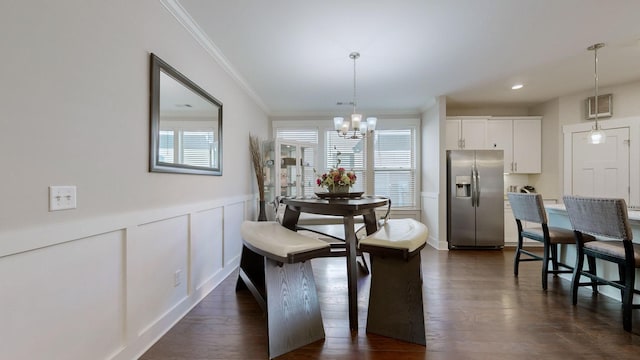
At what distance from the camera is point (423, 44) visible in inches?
109

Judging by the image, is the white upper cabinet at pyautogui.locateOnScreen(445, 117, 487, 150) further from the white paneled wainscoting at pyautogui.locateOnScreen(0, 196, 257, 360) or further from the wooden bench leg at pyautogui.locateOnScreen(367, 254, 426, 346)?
the white paneled wainscoting at pyautogui.locateOnScreen(0, 196, 257, 360)

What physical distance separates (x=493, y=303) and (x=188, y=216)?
9.27 feet

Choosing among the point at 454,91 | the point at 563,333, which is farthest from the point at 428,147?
the point at 563,333

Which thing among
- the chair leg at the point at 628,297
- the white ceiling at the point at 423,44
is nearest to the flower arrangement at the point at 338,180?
the white ceiling at the point at 423,44

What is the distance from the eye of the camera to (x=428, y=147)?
506 cm

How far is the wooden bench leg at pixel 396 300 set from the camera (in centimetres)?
192

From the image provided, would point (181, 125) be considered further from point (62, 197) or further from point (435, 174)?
point (435, 174)

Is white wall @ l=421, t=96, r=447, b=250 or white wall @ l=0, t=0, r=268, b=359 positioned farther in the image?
white wall @ l=421, t=96, r=447, b=250

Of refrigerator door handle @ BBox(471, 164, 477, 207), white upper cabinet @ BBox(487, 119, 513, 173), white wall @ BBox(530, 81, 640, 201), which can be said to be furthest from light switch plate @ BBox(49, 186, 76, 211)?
white wall @ BBox(530, 81, 640, 201)

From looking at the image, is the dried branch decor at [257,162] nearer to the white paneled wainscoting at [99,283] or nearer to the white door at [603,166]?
the white paneled wainscoting at [99,283]

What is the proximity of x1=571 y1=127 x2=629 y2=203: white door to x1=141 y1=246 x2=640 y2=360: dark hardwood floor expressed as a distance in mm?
2175

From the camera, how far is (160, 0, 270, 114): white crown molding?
2094 mm

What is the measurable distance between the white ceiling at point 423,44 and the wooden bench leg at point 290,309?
6.63 feet

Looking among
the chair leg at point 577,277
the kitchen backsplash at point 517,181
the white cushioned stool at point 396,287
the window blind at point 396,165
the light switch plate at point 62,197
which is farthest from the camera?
the window blind at point 396,165
